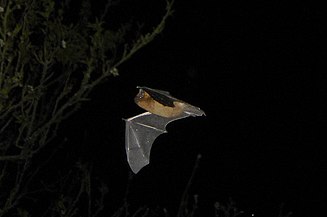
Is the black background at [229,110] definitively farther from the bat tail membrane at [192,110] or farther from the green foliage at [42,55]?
the bat tail membrane at [192,110]

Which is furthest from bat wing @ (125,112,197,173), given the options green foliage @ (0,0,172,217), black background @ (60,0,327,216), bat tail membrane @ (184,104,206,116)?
black background @ (60,0,327,216)

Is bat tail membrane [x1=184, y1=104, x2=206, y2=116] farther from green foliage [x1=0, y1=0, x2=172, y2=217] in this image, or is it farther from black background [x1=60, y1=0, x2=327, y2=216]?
black background [x1=60, y1=0, x2=327, y2=216]

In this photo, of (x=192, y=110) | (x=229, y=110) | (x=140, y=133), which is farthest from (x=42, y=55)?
(x=229, y=110)

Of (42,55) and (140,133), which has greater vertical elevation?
(42,55)

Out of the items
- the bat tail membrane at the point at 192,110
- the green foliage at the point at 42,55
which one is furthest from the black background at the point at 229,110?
the bat tail membrane at the point at 192,110

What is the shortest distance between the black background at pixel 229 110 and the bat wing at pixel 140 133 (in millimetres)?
1177

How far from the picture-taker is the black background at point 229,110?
175 inches

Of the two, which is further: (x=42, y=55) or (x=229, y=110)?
(x=229, y=110)

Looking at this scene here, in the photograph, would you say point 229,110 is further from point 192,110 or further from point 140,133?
point 192,110

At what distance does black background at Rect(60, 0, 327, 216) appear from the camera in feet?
14.6

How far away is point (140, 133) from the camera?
339cm

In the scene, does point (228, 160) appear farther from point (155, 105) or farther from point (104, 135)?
point (155, 105)

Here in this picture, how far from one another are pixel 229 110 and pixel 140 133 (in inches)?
50.2

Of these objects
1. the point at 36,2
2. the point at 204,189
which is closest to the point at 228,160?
the point at 204,189
